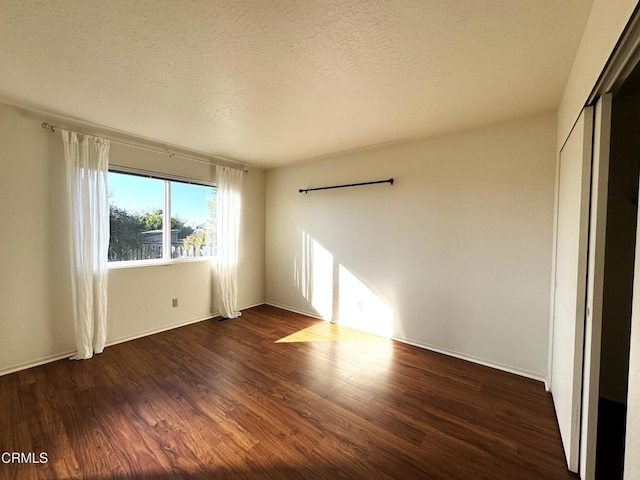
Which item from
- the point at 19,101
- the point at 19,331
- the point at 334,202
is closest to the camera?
the point at 19,101

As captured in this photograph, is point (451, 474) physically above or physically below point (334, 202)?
below

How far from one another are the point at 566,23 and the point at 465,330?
241cm

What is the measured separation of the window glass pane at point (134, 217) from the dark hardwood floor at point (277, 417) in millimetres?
1085

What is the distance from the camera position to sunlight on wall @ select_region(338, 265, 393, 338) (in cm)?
323

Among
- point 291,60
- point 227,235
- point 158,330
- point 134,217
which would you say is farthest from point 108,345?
point 291,60

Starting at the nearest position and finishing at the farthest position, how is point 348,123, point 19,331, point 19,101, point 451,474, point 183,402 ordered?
point 451,474 < point 183,402 < point 19,101 < point 19,331 < point 348,123

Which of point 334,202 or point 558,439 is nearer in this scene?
point 558,439

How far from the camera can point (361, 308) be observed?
343 cm

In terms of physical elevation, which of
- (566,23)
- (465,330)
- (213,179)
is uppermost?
(566,23)

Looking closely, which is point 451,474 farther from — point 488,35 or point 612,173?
point 488,35

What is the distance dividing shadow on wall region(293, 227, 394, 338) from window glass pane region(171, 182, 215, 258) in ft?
4.31

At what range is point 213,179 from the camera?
149 inches

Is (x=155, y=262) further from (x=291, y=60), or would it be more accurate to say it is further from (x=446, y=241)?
(x=446, y=241)

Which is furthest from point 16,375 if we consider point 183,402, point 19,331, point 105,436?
point 183,402
